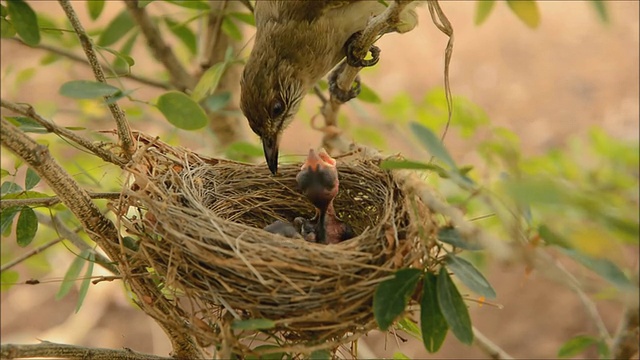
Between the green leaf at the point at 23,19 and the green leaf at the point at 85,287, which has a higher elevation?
the green leaf at the point at 23,19

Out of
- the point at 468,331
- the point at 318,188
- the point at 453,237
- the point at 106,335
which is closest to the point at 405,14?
the point at 318,188

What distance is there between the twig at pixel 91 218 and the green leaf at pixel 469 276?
65cm

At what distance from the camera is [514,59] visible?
7.68 metres

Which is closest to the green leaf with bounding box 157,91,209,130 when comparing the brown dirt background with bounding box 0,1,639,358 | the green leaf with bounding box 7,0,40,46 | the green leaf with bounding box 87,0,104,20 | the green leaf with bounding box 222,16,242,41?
the green leaf with bounding box 7,0,40,46

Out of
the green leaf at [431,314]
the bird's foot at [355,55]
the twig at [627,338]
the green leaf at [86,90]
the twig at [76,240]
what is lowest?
the twig at [627,338]

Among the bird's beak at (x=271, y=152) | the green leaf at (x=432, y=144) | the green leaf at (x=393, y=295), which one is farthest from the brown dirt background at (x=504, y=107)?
the green leaf at (x=432, y=144)

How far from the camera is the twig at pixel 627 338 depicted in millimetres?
2340

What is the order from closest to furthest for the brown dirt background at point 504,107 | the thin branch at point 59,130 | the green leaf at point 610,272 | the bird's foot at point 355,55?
1. the green leaf at point 610,272
2. the thin branch at point 59,130
3. the bird's foot at point 355,55
4. the brown dirt background at point 504,107

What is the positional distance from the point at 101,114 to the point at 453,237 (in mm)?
3074

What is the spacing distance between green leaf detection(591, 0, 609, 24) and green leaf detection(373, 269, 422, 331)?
625mm

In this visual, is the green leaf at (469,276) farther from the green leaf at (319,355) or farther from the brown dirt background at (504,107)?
the brown dirt background at (504,107)

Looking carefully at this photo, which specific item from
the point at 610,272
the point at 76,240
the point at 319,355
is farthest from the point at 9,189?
the point at 610,272

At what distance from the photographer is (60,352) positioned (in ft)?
5.55

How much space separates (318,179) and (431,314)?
2.82 ft
